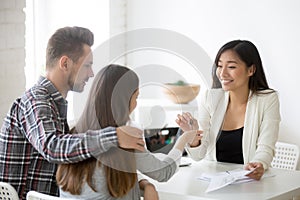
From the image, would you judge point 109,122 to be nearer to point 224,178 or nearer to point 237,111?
point 224,178

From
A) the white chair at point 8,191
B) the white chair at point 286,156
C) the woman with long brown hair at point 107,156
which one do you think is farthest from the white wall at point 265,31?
the white chair at point 8,191

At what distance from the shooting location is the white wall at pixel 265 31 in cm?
393

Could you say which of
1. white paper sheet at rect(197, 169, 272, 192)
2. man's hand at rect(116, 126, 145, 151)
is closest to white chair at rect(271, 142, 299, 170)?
white paper sheet at rect(197, 169, 272, 192)

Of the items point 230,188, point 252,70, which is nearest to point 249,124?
point 252,70

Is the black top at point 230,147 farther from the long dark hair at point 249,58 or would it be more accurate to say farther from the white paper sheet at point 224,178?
the white paper sheet at point 224,178

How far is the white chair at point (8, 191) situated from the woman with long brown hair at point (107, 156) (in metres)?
0.21

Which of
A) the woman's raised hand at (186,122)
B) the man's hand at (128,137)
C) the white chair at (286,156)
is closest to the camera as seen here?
the man's hand at (128,137)

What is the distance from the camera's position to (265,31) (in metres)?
4.00

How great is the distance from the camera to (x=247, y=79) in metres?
3.24

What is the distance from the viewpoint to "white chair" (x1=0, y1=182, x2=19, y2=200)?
2.23m

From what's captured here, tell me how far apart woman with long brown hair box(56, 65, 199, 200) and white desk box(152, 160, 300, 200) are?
0.44 meters

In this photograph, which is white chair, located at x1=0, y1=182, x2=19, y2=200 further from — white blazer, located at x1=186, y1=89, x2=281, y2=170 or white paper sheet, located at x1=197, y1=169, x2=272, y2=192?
white blazer, located at x1=186, y1=89, x2=281, y2=170

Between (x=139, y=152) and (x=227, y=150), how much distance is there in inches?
46.1

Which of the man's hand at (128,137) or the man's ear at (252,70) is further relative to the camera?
the man's ear at (252,70)
